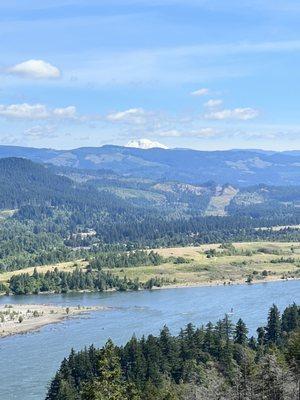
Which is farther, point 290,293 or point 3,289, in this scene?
point 3,289

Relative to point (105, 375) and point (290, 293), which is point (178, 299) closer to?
point (290, 293)

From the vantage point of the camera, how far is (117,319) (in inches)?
5098

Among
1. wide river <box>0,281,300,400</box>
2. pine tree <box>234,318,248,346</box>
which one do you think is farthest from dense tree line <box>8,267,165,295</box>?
pine tree <box>234,318,248,346</box>

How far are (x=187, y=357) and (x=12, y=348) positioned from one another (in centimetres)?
3576

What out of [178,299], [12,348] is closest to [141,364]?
[12,348]

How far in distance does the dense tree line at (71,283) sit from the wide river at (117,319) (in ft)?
20.0

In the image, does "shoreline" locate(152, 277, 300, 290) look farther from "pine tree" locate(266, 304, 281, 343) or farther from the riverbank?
"pine tree" locate(266, 304, 281, 343)

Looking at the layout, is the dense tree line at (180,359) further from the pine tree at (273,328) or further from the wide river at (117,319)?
the wide river at (117,319)

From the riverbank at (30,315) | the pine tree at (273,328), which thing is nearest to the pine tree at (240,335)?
the pine tree at (273,328)

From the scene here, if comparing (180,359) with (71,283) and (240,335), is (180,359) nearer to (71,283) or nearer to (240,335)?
(240,335)

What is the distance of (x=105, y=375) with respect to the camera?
3853 cm

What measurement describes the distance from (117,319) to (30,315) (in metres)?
18.1

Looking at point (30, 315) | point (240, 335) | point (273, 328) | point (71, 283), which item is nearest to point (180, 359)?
point (240, 335)

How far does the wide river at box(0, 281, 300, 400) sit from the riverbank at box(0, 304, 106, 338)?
11.1 ft
